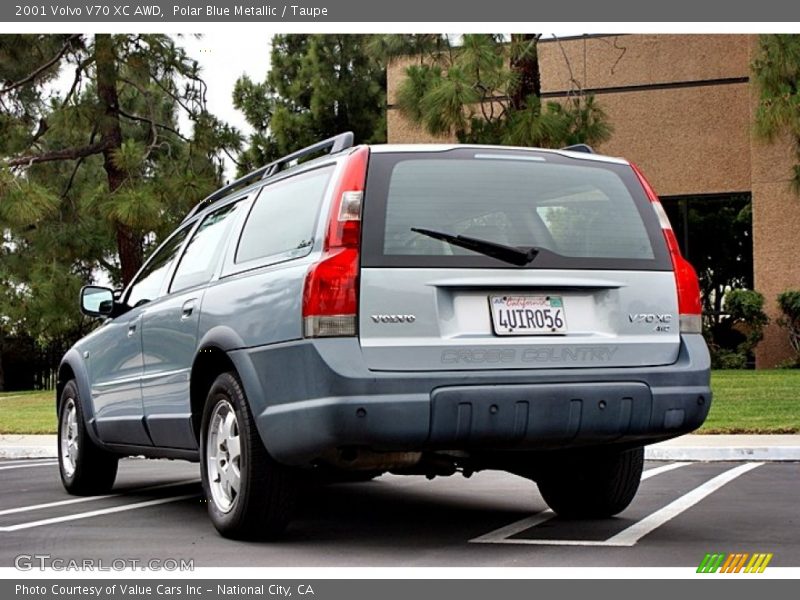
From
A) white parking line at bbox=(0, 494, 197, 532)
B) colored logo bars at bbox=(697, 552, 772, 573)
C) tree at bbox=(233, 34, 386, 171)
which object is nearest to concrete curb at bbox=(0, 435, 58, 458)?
white parking line at bbox=(0, 494, 197, 532)

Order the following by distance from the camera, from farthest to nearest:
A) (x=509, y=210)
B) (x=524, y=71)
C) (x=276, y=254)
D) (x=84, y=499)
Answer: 1. (x=524, y=71)
2. (x=84, y=499)
3. (x=276, y=254)
4. (x=509, y=210)

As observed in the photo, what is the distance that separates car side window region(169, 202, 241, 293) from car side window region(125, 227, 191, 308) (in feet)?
0.90

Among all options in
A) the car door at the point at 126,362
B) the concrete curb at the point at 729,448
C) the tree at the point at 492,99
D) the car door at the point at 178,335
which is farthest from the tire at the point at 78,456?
the tree at the point at 492,99

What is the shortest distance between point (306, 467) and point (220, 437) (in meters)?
0.75

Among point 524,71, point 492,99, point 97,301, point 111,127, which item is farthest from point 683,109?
point 97,301

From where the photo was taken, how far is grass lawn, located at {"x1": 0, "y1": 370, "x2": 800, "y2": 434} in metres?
12.6

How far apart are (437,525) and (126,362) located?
7.86 feet

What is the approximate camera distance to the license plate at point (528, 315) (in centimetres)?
584

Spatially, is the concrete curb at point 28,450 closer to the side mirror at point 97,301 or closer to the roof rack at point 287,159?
the side mirror at point 97,301

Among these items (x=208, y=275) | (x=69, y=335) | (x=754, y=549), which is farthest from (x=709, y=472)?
(x=69, y=335)

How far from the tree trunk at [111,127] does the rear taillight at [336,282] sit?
1708 centimetres

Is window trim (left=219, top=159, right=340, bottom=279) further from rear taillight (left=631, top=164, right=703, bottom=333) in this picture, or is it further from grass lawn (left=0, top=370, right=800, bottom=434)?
grass lawn (left=0, top=370, right=800, bottom=434)

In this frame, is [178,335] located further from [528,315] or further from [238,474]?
[528,315]

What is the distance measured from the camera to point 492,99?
1892cm
